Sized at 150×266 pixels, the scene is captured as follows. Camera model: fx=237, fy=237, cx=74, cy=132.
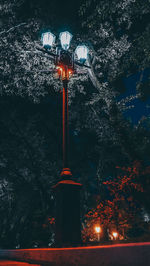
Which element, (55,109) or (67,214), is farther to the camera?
(55,109)

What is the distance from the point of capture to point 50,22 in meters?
12.4

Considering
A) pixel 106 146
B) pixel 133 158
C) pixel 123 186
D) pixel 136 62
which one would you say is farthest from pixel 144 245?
pixel 106 146

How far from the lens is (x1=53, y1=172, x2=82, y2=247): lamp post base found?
6.14 meters

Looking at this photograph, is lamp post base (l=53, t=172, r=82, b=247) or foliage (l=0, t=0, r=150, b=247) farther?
foliage (l=0, t=0, r=150, b=247)

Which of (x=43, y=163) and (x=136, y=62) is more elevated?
(x=136, y=62)

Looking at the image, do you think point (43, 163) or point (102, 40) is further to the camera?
point (43, 163)

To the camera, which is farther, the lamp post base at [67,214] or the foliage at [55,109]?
the foliage at [55,109]

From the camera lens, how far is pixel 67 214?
6336 mm

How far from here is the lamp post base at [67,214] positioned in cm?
614

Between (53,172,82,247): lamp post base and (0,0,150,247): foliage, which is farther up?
(0,0,150,247): foliage

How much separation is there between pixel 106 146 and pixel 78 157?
3.29 m

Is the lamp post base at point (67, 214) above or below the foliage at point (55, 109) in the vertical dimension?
below

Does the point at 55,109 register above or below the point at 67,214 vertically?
→ above

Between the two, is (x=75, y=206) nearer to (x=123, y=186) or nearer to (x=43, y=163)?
(x=123, y=186)
